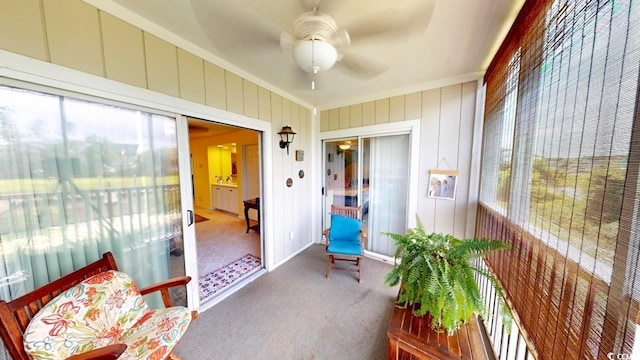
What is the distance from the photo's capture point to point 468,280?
105 centimetres

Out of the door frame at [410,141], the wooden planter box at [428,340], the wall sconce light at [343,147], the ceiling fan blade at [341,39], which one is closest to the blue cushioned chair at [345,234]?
the door frame at [410,141]

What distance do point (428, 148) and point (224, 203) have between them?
17.7 ft

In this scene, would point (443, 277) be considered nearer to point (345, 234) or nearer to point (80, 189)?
point (345, 234)

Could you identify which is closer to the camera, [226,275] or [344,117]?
[226,275]

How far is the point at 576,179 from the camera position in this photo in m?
0.73

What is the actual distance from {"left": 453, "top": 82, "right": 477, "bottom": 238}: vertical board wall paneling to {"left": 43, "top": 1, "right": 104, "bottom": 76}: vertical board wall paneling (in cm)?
334

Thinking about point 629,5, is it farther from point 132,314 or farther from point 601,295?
point 132,314

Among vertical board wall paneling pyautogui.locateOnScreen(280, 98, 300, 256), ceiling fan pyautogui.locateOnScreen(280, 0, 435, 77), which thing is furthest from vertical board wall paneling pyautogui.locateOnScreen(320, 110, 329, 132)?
ceiling fan pyautogui.locateOnScreen(280, 0, 435, 77)

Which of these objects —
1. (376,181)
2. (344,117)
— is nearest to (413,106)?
(344,117)

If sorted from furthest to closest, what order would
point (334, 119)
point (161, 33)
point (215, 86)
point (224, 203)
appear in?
point (224, 203), point (334, 119), point (215, 86), point (161, 33)

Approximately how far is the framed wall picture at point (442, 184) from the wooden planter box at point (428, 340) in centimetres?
149

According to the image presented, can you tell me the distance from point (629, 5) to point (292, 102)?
2.83 m

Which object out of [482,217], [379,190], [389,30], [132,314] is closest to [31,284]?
[132,314]

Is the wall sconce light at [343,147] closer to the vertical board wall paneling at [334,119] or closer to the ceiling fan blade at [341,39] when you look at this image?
the vertical board wall paneling at [334,119]
